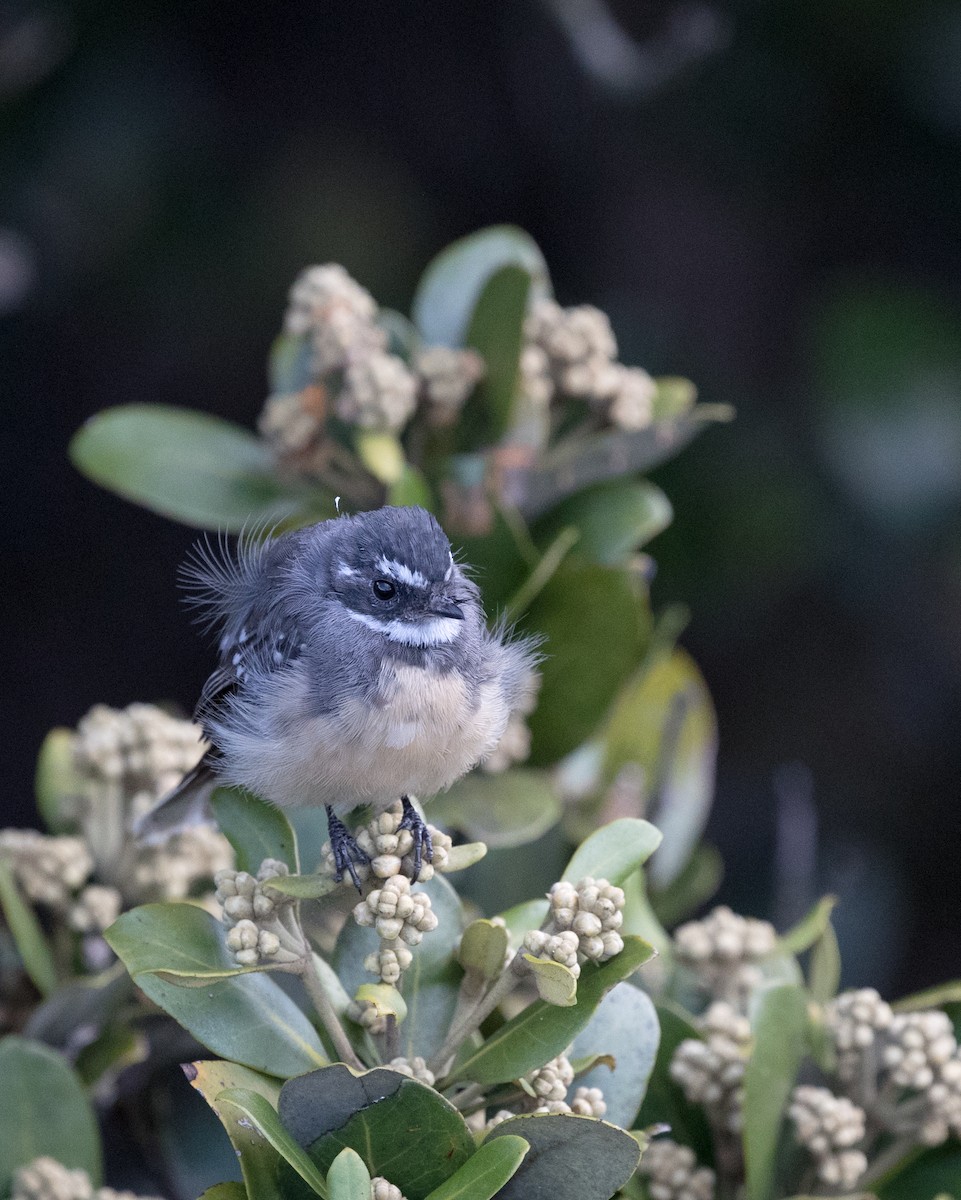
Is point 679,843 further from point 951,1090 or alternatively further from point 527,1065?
point 527,1065

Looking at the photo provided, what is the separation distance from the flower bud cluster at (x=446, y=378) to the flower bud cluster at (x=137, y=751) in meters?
0.92

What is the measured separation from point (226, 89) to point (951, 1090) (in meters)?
5.48

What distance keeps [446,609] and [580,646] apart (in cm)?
42

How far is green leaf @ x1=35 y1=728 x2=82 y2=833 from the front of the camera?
2.92 metres

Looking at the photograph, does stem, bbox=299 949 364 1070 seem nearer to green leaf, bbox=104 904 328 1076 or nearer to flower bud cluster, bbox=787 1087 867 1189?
green leaf, bbox=104 904 328 1076

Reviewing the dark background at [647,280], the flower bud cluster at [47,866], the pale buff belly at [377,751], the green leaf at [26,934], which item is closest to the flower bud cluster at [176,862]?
the flower bud cluster at [47,866]

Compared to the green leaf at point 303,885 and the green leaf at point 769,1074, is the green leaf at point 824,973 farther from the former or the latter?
the green leaf at point 303,885

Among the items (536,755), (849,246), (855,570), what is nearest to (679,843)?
(536,755)

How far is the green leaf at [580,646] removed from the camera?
2951 millimetres

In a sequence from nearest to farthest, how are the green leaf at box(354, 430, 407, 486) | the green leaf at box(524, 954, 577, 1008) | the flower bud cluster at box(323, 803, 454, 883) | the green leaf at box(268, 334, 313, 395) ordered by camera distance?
1. the green leaf at box(524, 954, 577, 1008)
2. the flower bud cluster at box(323, 803, 454, 883)
3. the green leaf at box(354, 430, 407, 486)
4. the green leaf at box(268, 334, 313, 395)

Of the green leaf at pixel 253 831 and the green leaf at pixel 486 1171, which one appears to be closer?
the green leaf at pixel 486 1171

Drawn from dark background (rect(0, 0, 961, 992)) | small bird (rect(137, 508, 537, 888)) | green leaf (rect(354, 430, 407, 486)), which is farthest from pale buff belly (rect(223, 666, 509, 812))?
dark background (rect(0, 0, 961, 992))

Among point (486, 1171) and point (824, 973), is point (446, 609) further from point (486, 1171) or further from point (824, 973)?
point (486, 1171)

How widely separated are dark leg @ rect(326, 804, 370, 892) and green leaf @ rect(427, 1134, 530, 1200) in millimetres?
455
